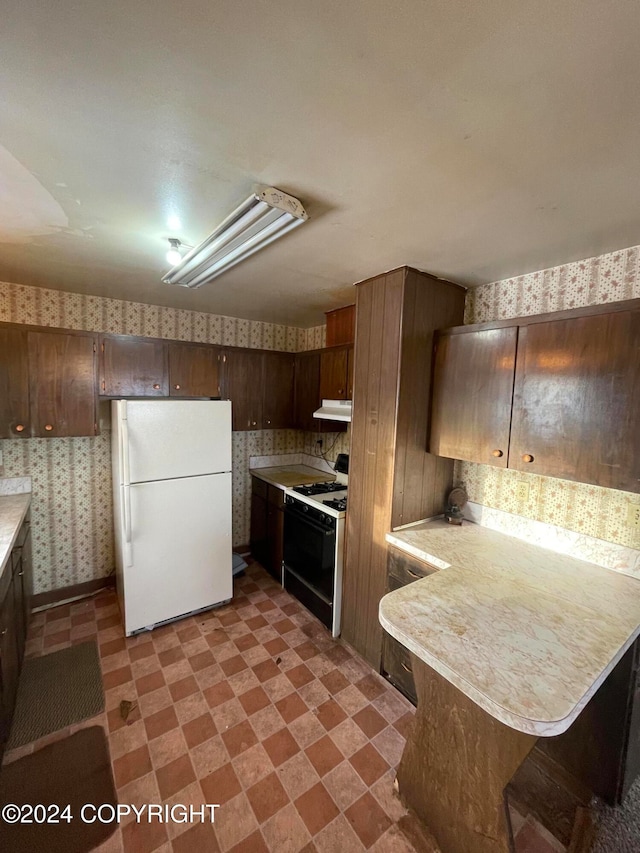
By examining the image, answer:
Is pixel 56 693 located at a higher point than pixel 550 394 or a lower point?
lower

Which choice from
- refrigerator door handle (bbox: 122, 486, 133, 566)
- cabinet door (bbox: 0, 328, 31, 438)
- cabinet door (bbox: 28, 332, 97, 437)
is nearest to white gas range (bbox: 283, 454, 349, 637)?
refrigerator door handle (bbox: 122, 486, 133, 566)

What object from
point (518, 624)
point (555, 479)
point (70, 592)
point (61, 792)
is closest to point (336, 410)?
point (555, 479)

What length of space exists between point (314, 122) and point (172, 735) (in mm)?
2652

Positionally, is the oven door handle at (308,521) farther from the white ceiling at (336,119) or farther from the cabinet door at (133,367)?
the white ceiling at (336,119)

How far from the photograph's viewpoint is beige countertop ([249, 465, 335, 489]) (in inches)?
124

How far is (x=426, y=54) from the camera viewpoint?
736mm

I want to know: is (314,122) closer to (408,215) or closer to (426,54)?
(426,54)

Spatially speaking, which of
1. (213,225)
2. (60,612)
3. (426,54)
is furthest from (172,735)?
(426,54)

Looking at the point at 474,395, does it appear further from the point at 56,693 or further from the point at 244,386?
the point at 56,693

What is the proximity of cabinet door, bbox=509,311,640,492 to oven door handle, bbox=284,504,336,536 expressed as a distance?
4.11 ft

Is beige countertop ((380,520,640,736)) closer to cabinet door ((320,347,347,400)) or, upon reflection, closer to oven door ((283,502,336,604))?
oven door ((283,502,336,604))

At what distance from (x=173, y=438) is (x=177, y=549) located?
844 mm

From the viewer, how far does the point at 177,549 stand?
2.57 meters

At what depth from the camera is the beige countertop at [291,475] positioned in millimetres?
3152
